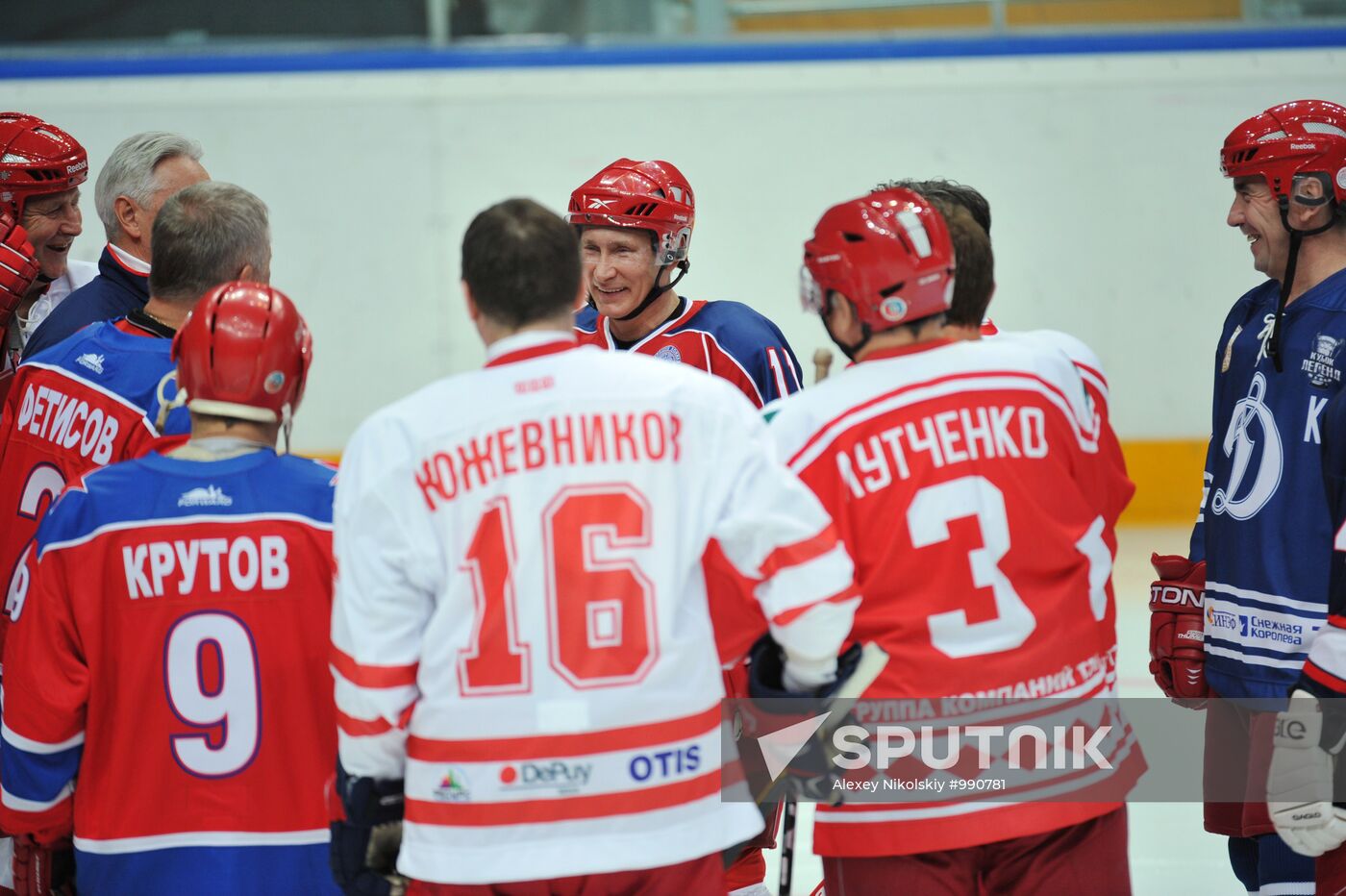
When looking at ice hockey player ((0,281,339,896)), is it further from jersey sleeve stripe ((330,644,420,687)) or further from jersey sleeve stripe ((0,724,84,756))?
jersey sleeve stripe ((330,644,420,687))

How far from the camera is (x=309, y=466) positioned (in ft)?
7.45

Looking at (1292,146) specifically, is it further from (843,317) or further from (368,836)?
(368,836)

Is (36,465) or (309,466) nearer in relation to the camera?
(309,466)

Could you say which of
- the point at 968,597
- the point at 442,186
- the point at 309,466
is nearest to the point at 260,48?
the point at 442,186

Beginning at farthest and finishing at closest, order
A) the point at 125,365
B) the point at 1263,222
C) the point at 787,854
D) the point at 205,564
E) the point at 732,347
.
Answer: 1. the point at 732,347
2. the point at 1263,222
3. the point at 125,365
4. the point at 787,854
5. the point at 205,564

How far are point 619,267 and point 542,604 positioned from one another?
1.69 meters

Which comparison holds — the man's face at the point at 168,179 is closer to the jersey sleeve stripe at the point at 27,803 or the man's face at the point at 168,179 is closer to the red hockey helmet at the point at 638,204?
the red hockey helmet at the point at 638,204

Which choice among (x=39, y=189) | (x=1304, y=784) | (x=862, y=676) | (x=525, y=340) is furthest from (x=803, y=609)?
(x=39, y=189)

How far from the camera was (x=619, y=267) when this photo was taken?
3.49m

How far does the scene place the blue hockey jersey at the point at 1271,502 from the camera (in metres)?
2.89

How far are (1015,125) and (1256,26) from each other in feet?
4.90

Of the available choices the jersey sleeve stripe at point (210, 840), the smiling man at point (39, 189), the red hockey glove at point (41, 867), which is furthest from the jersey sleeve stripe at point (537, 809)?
the smiling man at point (39, 189)

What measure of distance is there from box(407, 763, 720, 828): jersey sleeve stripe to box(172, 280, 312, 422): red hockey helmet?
699mm

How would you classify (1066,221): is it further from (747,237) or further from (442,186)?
(442,186)
